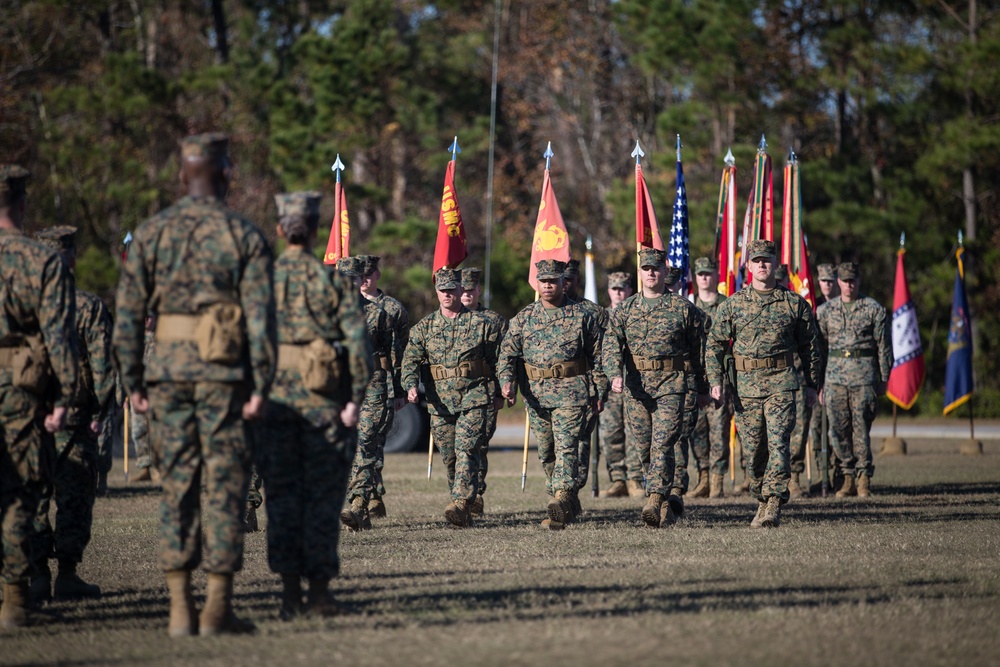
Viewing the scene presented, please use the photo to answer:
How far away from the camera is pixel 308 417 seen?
728cm

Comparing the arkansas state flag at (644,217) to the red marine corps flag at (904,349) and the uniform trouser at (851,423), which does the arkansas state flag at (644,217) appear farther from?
the red marine corps flag at (904,349)

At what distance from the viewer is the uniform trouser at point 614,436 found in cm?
1535

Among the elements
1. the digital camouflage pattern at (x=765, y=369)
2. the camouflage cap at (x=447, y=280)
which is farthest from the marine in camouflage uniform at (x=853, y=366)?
the camouflage cap at (x=447, y=280)

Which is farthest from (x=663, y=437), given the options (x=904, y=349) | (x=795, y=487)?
(x=904, y=349)

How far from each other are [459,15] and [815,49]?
1130 cm

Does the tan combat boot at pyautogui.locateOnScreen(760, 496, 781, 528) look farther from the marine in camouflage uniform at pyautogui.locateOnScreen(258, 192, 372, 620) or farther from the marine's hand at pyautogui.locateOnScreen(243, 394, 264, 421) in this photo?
the marine's hand at pyautogui.locateOnScreen(243, 394, 264, 421)

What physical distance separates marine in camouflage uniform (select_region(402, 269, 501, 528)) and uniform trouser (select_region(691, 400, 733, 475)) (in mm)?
3648

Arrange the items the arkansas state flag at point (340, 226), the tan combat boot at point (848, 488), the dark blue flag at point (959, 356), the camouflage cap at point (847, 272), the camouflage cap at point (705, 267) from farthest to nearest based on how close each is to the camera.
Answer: the dark blue flag at point (959, 356), the camouflage cap at point (705, 267), the camouflage cap at point (847, 272), the tan combat boot at point (848, 488), the arkansas state flag at point (340, 226)

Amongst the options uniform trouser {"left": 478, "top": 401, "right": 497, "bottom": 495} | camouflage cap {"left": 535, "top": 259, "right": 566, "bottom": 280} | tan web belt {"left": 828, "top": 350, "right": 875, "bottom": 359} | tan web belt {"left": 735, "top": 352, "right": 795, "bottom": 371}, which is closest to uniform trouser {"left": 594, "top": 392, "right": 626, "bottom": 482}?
tan web belt {"left": 828, "top": 350, "right": 875, "bottom": 359}

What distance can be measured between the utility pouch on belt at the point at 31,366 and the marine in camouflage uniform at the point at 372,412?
4444 millimetres

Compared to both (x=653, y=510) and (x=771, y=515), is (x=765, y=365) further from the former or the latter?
(x=653, y=510)

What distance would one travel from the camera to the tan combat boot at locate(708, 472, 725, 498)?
14.9 m

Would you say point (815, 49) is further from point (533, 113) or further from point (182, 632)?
point (182, 632)

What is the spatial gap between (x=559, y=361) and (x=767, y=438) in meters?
1.82
